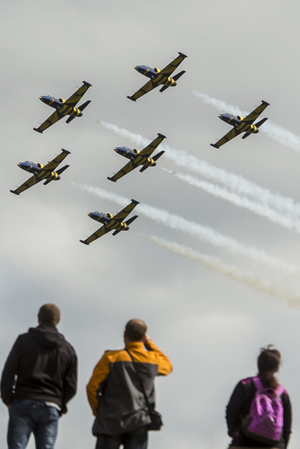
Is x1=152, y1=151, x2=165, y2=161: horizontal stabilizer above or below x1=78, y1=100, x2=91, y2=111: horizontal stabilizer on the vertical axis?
below

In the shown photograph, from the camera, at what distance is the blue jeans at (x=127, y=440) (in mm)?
13789

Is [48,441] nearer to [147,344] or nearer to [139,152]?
[147,344]

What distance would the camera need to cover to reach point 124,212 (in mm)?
82312

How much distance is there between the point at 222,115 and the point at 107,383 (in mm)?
61035

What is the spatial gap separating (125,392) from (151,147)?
207ft

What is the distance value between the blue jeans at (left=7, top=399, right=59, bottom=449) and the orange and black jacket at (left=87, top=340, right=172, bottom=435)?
96cm

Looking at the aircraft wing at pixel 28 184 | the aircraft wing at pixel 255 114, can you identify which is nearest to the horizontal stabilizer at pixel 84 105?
the aircraft wing at pixel 28 184

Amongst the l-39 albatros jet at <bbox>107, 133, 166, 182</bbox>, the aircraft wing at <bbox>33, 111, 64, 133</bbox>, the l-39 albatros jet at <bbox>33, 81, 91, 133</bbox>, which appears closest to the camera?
the l-39 albatros jet at <bbox>33, 81, 91, 133</bbox>

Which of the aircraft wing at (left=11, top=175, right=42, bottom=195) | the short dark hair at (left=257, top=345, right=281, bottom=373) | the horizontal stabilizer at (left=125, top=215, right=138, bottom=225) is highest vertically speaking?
the aircraft wing at (left=11, top=175, right=42, bottom=195)

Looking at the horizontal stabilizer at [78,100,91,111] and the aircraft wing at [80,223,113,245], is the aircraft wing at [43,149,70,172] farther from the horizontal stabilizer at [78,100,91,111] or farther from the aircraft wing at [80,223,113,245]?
the aircraft wing at [80,223,113,245]

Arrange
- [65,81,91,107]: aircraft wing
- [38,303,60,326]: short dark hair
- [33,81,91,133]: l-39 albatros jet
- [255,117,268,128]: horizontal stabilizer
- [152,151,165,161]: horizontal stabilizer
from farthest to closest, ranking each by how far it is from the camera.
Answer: [152,151,165,161]: horizontal stabilizer < [65,81,91,107]: aircraft wing < [33,81,91,133]: l-39 albatros jet < [255,117,268,128]: horizontal stabilizer < [38,303,60,326]: short dark hair

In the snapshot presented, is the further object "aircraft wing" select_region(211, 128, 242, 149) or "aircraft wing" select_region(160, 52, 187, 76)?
"aircraft wing" select_region(211, 128, 242, 149)

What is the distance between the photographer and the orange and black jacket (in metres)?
13.8

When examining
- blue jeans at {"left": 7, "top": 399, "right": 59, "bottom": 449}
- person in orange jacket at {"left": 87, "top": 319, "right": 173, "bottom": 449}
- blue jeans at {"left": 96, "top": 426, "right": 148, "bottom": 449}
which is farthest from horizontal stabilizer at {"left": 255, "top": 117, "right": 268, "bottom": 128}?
blue jeans at {"left": 7, "top": 399, "right": 59, "bottom": 449}
